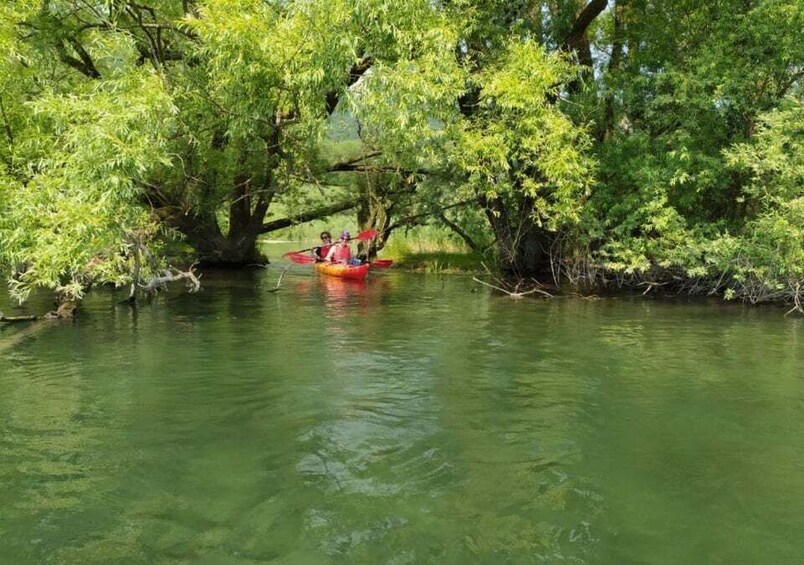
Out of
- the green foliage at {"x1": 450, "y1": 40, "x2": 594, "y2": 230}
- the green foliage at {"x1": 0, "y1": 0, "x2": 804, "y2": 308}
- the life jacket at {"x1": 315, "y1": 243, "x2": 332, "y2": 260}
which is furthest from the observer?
the life jacket at {"x1": 315, "y1": 243, "x2": 332, "y2": 260}

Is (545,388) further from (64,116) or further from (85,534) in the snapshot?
(64,116)

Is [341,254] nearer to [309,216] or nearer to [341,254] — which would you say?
[341,254]

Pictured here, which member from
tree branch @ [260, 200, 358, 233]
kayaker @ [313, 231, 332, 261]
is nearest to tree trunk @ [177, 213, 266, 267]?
tree branch @ [260, 200, 358, 233]

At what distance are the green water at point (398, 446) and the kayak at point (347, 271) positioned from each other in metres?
9.15

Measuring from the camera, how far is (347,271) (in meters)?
21.8

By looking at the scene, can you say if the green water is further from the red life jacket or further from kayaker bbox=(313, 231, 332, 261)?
kayaker bbox=(313, 231, 332, 261)

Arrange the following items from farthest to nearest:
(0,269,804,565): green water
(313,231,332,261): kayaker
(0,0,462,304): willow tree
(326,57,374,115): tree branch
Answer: (313,231,332,261): kayaker → (326,57,374,115): tree branch → (0,0,462,304): willow tree → (0,269,804,565): green water

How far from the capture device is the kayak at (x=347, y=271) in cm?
2162

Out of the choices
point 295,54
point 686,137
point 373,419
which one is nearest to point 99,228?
point 295,54

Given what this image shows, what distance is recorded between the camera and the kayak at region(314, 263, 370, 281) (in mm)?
21625

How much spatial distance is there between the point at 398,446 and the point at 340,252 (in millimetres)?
16435

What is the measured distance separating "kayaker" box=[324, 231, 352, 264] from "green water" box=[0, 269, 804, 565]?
10080 mm

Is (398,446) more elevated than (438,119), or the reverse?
(438,119)

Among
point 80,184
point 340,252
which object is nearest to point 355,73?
point 80,184
